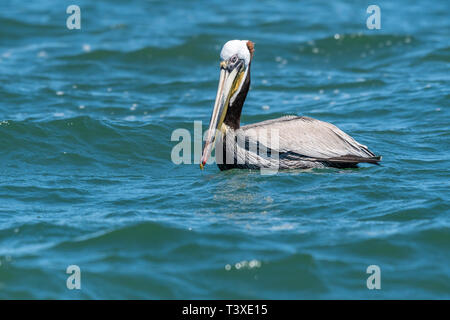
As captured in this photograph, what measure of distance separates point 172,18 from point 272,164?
37.5 feet

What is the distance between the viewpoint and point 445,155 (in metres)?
9.16

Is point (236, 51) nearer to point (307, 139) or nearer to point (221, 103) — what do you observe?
point (221, 103)

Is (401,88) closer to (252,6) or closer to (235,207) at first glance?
(235,207)

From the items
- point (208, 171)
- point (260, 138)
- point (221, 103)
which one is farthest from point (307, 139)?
point (208, 171)

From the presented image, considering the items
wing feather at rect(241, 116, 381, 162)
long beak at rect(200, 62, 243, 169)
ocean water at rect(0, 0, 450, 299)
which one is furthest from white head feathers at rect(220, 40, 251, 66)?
ocean water at rect(0, 0, 450, 299)

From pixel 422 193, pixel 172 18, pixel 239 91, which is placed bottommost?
pixel 422 193

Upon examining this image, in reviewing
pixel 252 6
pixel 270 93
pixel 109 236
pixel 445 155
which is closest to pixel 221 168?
pixel 109 236

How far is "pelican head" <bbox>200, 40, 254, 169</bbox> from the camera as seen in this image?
820 centimetres

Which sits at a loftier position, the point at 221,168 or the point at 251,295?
the point at 221,168

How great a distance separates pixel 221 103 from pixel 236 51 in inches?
24.8

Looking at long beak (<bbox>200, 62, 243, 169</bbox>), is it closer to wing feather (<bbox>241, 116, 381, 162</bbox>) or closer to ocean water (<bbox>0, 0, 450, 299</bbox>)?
wing feather (<bbox>241, 116, 381, 162</bbox>)

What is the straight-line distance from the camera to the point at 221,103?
26.9 feet
